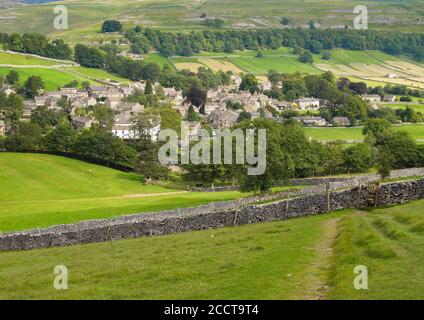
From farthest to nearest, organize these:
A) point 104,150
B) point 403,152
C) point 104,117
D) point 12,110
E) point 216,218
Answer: point 104,117 < point 12,110 < point 104,150 < point 403,152 < point 216,218

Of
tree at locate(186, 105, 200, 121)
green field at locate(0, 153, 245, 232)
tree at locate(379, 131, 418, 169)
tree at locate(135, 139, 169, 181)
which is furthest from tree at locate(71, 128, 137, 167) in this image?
tree at locate(186, 105, 200, 121)

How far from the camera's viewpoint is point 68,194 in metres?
95.4

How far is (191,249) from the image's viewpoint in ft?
116

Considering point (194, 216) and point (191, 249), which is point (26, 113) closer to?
point (194, 216)

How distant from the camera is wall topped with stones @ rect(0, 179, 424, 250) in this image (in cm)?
4409

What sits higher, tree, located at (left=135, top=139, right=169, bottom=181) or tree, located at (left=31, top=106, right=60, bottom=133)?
tree, located at (left=135, top=139, right=169, bottom=181)

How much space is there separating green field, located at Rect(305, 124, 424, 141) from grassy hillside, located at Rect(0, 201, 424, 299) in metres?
114

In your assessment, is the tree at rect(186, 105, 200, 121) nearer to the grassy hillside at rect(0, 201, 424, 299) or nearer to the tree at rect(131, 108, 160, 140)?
the tree at rect(131, 108, 160, 140)

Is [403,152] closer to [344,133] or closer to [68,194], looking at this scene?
[68,194]

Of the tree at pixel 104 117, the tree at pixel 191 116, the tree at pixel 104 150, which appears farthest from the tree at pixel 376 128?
the tree at pixel 104 117

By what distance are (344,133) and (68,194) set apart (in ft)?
277

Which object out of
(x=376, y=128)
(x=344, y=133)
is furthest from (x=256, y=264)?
(x=344, y=133)
